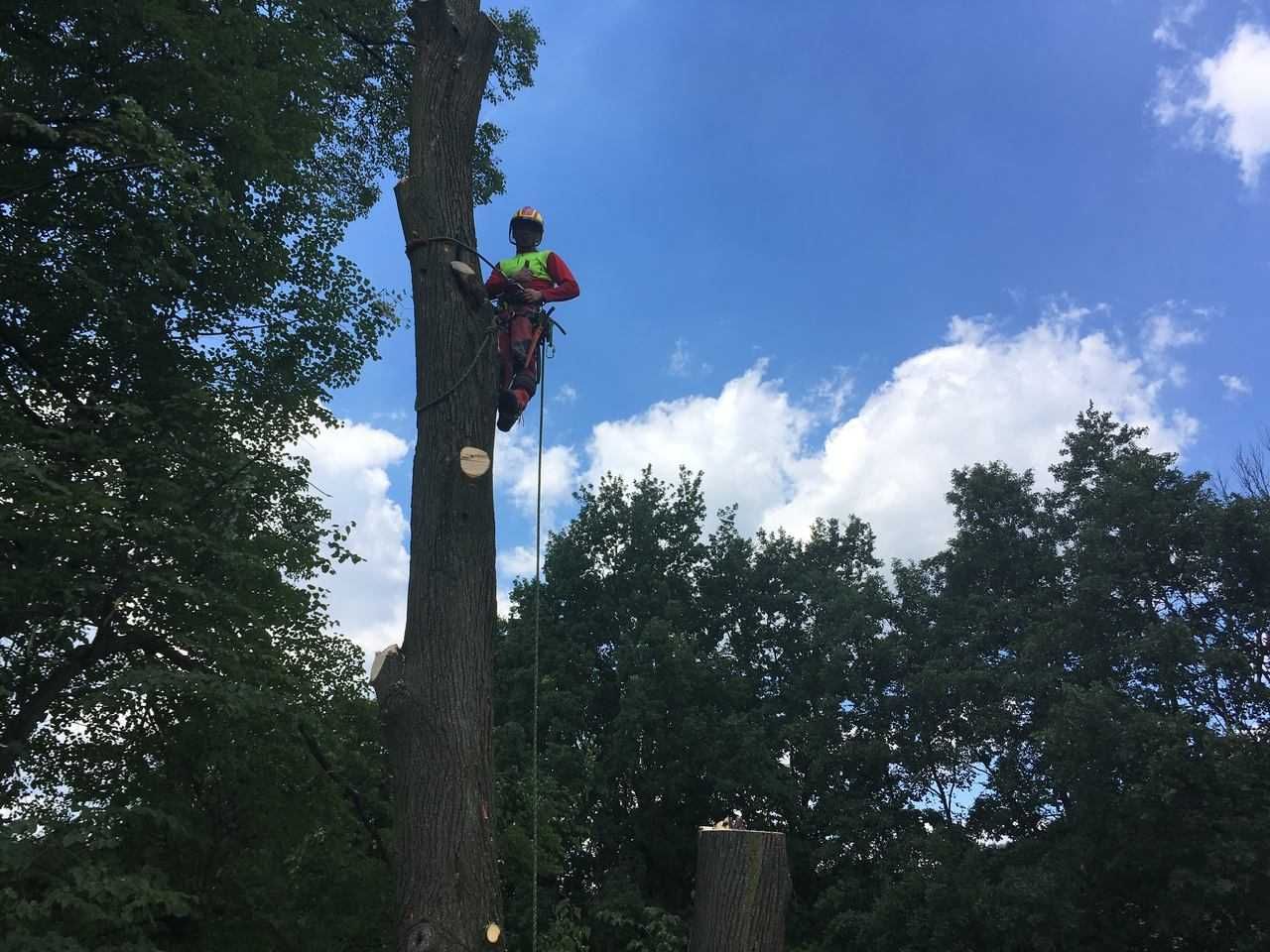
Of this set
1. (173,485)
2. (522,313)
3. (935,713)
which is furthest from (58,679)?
(935,713)

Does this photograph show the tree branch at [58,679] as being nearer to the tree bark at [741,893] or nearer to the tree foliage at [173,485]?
the tree foliage at [173,485]

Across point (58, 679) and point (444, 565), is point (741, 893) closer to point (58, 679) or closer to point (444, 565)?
point (444, 565)

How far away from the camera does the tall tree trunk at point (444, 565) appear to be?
268 cm

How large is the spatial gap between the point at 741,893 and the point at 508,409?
2585 mm

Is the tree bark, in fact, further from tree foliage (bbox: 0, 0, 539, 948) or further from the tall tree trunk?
tree foliage (bbox: 0, 0, 539, 948)

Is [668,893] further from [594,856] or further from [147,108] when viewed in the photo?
[147,108]

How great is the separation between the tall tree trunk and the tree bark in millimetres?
638

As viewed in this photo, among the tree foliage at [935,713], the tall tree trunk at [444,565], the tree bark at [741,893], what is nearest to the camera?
the tree bark at [741,893]

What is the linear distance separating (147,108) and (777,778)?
60.6ft

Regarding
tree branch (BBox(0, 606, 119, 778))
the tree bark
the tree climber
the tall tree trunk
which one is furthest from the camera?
tree branch (BBox(0, 606, 119, 778))

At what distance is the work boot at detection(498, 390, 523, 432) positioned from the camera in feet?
14.5

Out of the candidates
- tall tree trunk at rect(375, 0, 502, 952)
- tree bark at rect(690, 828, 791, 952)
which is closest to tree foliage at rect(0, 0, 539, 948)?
tall tree trunk at rect(375, 0, 502, 952)

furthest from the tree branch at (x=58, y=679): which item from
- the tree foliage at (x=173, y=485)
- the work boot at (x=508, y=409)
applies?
the work boot at (x=508, y=409)

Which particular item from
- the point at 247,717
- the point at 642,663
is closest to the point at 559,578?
the point at 642,663
